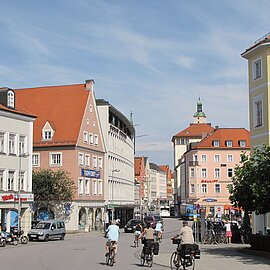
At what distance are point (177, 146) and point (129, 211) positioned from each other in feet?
209

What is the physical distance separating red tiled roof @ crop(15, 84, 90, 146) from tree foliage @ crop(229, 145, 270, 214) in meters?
36.0

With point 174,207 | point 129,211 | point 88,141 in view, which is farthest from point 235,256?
point 174,207

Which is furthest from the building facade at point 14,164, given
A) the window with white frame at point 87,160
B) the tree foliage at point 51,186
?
the window with white frame at point 87,160

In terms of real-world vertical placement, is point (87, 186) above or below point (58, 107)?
below

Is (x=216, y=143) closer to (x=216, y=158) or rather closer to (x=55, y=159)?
(x=216, y=158)

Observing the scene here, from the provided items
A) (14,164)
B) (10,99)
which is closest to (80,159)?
(10,99)

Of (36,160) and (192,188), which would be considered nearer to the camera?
(36,160)

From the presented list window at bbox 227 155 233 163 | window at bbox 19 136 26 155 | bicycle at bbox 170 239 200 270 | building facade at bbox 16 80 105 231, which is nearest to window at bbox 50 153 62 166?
building facade at bbox 16 80 105 231

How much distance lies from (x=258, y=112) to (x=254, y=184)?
12671 millimetres

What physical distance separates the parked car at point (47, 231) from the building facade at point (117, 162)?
2296 centimetres

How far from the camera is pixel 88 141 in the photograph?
6750cm

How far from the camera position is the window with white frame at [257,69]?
37312mm

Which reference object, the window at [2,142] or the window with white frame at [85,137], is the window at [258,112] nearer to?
the window at [2,142]

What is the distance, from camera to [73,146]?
63531mm
